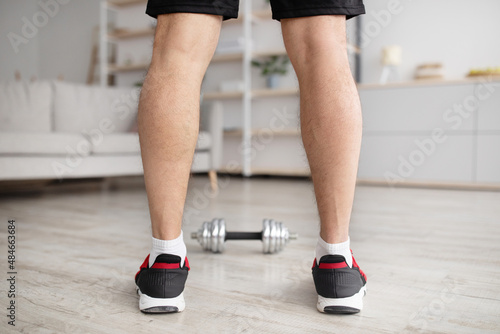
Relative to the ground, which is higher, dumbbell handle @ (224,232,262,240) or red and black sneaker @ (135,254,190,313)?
red and black sneaker @ (135,254,190,313)

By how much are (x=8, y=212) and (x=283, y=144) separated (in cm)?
279

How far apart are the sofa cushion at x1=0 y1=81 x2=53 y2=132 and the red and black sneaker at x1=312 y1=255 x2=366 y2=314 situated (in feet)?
8.68

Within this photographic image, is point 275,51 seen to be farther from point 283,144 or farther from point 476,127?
point 476,127

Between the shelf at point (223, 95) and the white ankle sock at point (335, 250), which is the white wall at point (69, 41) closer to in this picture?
the shelf at point (223, 95)

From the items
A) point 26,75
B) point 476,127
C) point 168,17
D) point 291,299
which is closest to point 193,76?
point 168,17

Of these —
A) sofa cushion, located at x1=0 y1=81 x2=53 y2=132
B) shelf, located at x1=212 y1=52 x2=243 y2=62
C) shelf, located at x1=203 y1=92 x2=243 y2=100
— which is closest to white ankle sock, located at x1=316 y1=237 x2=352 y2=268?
sofa cushion, located at x1=0 y1=81 x2=53 y2=132

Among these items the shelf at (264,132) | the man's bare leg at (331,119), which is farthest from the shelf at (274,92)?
the man's bare leg at (331,119)

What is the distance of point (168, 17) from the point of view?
76cm

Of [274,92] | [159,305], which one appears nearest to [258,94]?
[274,92]

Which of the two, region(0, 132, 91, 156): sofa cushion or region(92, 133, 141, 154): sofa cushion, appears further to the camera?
region(92, 133, 141, 154): sofa cushion

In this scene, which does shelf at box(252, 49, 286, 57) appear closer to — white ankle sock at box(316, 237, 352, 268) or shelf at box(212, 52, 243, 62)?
shelf at box(212, 52, 243, 62)

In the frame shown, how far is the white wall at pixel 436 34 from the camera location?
11.7 ft

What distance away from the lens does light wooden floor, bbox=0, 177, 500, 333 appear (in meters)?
0.71

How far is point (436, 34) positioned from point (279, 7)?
11.2 ft
